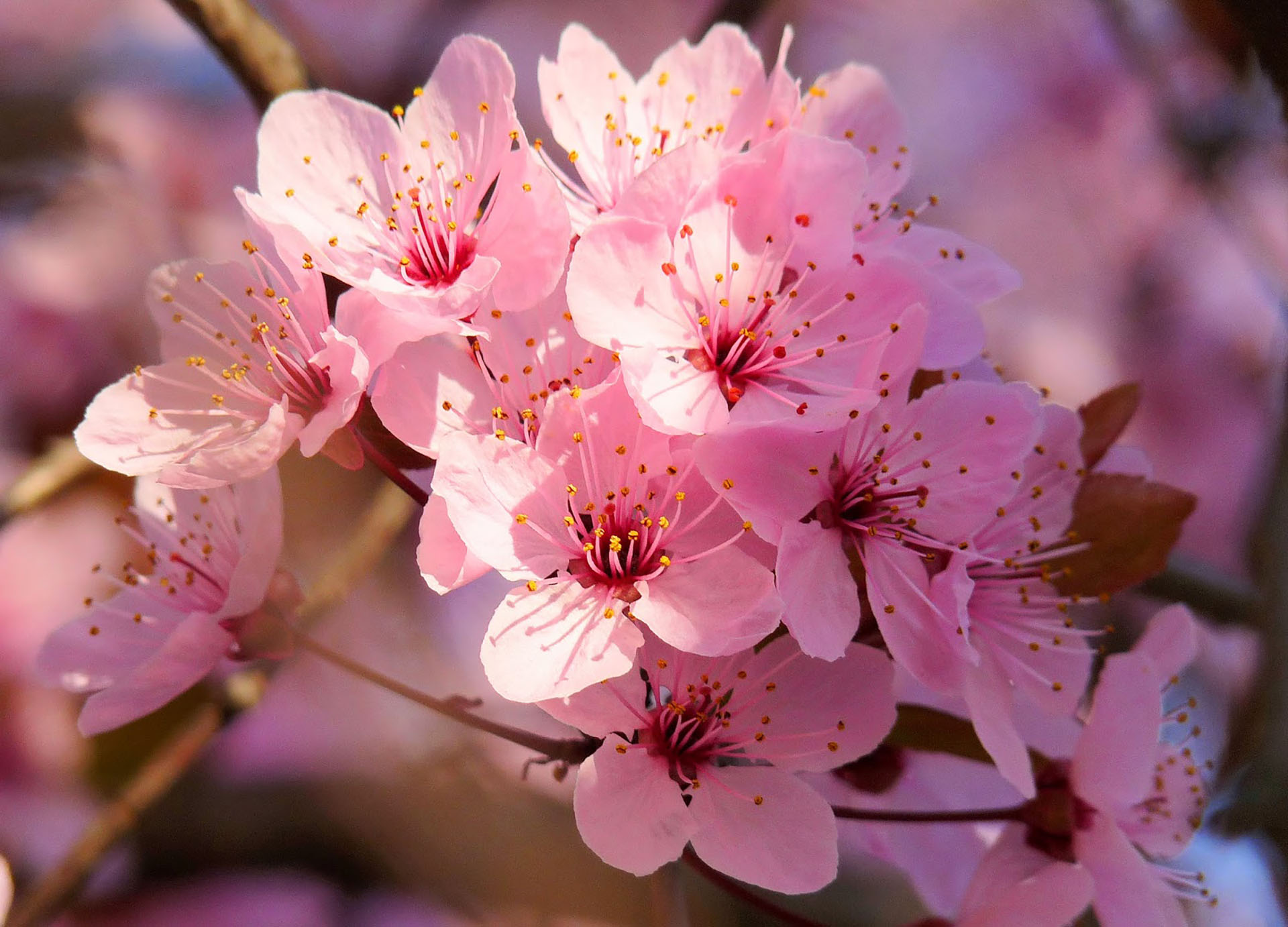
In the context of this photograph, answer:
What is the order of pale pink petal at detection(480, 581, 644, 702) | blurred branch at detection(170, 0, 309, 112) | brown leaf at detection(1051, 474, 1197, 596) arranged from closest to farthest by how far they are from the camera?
pale pink petal at detection(480, 581, 644, 702) → brown leaf at detection(1051, 474, 1197, 596) → blurred branch at detection(170, 0, 309, 112)

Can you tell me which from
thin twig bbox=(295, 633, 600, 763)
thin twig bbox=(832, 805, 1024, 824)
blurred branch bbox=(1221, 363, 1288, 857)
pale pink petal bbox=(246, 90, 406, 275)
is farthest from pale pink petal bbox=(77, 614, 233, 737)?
blurred branch bbox=(1221, 363, 1288, 857)

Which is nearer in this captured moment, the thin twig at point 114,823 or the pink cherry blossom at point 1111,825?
the pink cherry blossom at point 1111,825

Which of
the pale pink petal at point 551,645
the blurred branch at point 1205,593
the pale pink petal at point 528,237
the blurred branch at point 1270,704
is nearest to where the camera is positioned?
the pale pink petal at point 551,645

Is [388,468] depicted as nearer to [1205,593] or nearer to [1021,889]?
[1021,889]

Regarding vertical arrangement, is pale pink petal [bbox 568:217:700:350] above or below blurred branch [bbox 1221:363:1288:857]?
above

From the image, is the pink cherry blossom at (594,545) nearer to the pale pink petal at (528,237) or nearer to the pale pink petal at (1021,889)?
the pale pink petal at (528,237)

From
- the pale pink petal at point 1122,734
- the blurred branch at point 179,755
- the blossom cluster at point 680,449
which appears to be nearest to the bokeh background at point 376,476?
the blurred branch at point 179,755

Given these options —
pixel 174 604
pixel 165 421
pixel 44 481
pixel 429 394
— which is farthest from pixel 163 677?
pixel 44 481

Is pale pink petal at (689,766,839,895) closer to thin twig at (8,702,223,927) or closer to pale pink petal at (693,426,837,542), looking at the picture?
pale pink petal at (693,426,837,542)
